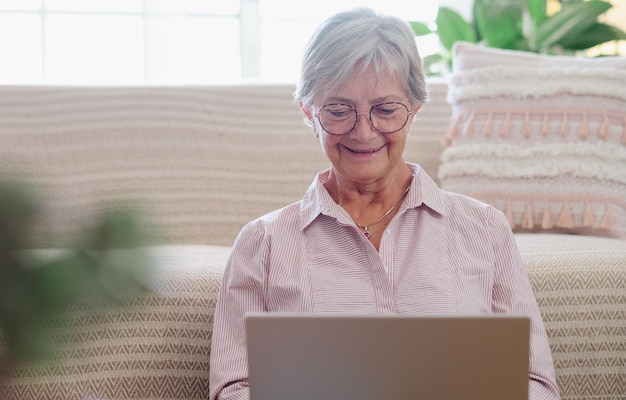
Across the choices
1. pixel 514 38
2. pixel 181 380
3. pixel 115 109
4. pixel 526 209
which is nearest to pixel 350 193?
pixel 181 380

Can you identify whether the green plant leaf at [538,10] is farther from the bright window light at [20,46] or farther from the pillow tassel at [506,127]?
the bright window light at [20,46]

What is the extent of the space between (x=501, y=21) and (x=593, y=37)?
30 centimetres

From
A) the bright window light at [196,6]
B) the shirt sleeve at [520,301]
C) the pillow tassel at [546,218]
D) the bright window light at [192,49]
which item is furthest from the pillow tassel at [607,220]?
the bright window light at [196,6]

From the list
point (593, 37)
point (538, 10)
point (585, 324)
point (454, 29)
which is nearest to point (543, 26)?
point (538, 10)

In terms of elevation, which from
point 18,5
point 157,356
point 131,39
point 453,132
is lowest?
point 157,356

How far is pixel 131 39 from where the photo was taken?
330 cm

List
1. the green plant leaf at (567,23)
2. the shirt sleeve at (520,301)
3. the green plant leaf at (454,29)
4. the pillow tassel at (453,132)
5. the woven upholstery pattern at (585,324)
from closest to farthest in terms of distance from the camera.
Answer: the shirt sleeve at (520,301) → the woven upholstery pattern at (585,324) → the pillow tassel at (453,132) → the green plant leaf at (567,23) → the green plant leaf at (454,29)

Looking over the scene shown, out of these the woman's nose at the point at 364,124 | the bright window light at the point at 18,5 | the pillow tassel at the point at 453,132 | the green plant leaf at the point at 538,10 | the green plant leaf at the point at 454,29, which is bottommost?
the pillow tassel at the point at 453,132

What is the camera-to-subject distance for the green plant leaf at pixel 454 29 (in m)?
2.78

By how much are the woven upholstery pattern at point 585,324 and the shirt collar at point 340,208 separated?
283mm

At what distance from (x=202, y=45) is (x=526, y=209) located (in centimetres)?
177

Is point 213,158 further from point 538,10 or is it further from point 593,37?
point 593,37

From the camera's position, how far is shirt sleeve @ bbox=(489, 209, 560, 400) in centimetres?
131

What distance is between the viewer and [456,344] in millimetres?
825
